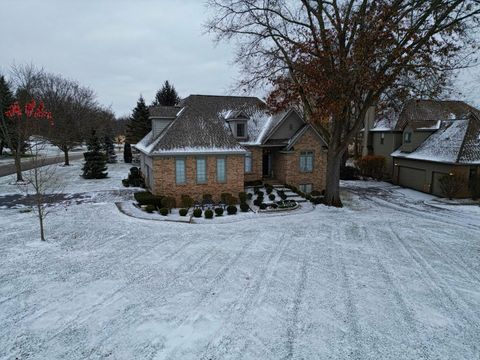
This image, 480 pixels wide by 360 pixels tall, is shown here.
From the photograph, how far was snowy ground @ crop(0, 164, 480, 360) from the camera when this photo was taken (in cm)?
708

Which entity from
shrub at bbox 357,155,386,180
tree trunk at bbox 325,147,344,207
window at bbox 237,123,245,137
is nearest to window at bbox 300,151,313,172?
tree trunk at bbox 325,147,344,207

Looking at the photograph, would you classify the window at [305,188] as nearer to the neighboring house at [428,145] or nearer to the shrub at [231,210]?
the shrub at [231,210]

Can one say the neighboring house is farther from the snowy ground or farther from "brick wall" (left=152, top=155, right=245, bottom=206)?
"brick wall" (left=152, top=155, right=245, bottom=206)

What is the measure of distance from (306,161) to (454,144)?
38.7 ft

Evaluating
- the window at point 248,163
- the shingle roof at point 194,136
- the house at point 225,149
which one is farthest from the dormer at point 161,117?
the window at point 248,163

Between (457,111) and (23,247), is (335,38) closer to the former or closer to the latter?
(23,247)

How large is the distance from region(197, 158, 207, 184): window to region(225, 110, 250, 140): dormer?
5.16 m

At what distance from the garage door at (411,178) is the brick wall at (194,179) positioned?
16461 millimetres

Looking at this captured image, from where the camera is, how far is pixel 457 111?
112 ft

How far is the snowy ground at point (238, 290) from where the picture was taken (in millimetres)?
7082

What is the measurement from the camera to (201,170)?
20.6 meters

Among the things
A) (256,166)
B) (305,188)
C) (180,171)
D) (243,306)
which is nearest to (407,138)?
(305,188)

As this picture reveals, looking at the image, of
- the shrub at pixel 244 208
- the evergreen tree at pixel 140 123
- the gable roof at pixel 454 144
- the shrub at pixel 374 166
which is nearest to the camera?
the shrub at pixel 244 208

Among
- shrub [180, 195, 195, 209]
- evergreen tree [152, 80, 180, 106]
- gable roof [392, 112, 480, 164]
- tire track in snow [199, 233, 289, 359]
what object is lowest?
tire track in snow [199, 233, 289, 359]
